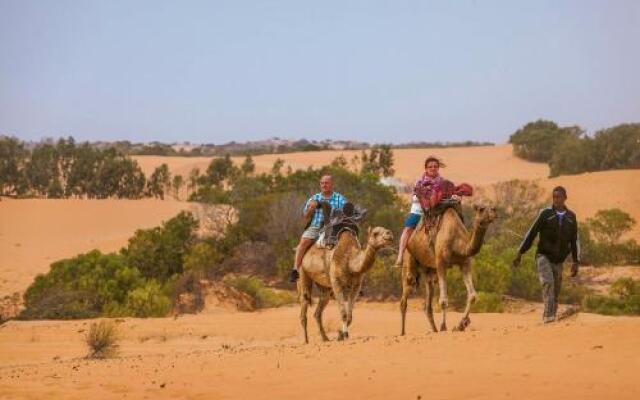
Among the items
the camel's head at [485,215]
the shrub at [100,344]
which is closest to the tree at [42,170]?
the shrub at [100,344]

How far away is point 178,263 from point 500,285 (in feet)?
37.2

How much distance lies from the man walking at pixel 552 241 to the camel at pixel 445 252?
710 mm

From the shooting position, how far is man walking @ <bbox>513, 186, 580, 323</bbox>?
14.4 m

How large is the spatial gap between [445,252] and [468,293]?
66 centimetres

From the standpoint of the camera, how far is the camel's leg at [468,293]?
45.9 ft

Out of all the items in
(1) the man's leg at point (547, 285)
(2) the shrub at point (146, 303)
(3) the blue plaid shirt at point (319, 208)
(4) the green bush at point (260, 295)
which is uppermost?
(3) the blue plaid shirt at point (319, 208)

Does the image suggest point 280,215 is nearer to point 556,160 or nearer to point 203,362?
point 203,362

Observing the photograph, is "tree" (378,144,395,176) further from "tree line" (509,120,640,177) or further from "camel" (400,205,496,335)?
"camel" (400,205,496,335)

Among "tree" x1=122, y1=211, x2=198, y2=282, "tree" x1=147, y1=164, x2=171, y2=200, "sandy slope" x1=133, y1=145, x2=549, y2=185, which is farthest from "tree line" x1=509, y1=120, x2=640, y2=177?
"tree" x1=122, y1=211, x2=198, y2=282

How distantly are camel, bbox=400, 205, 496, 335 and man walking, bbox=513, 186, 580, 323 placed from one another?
2.33 ft

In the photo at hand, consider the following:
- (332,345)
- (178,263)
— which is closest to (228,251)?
(178,263)

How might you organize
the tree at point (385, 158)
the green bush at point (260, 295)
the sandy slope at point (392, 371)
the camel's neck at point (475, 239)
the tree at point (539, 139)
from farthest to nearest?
the tree at point (539, 139) < the tree at point (385, 158) < the green bush at point (260, 295) < the camel's neck at point (475, 239) < the sandy slope at point (392, 371)

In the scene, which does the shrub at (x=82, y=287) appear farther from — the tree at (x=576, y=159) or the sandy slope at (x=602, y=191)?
the tree at (x=576, y=159)

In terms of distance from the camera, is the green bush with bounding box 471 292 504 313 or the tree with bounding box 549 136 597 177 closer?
the green bush with bounding box 471 292 504 313
